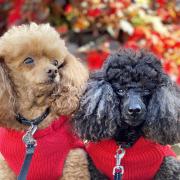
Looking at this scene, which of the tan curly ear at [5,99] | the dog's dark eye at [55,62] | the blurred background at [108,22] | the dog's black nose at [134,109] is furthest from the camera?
the blurred background at [108,22]

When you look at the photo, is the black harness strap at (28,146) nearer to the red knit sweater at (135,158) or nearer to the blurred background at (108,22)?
the red knit sweater at (135,158)

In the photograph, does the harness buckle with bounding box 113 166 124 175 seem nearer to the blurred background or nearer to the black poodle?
the black poodle

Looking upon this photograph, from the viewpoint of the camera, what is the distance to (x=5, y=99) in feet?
8.77

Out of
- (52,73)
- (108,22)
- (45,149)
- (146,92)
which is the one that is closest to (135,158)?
(146,92)

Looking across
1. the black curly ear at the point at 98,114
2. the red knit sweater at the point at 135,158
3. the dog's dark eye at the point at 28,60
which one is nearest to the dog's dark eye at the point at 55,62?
the dog's dark eye at the point at 28,60

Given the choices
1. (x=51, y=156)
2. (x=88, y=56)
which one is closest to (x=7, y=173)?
(x=51, y=156)

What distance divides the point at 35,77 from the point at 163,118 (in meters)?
0.64

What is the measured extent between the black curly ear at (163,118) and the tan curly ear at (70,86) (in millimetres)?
363

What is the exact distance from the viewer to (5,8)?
570 centimetres

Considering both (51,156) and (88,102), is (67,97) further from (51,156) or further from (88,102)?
(51,156)

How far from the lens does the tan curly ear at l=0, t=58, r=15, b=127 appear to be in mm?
2662

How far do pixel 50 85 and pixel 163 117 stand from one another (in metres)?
0.56

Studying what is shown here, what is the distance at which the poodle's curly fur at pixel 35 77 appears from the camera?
268 centimetres

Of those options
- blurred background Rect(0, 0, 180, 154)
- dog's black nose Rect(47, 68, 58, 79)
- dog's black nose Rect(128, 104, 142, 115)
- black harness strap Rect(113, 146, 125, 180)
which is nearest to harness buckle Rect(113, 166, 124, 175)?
black harness strap Rect(113, 146, 125, 180)
